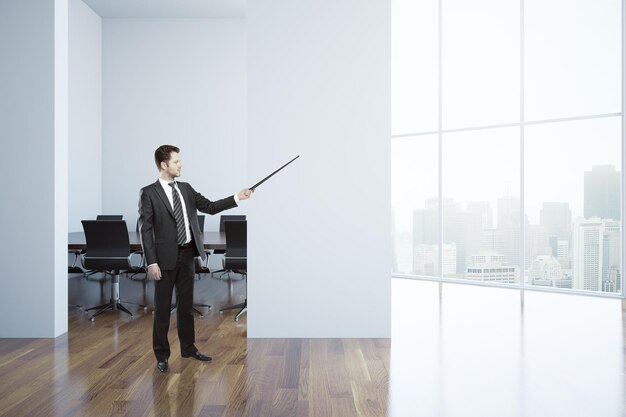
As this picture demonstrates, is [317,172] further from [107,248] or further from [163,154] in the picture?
[107,248]

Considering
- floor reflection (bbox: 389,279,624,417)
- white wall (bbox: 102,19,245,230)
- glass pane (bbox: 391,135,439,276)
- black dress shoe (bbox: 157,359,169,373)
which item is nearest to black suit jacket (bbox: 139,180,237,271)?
black dress shoe (bbox: 157,359,169,373)

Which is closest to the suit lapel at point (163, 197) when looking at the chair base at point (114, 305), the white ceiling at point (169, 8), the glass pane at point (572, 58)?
the chair base at point (114, 305)

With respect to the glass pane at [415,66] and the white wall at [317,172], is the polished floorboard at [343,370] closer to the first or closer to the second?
the white wall at [317,172]

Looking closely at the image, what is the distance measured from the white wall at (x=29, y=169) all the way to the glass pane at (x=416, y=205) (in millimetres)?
4882

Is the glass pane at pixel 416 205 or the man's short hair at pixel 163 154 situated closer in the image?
the man's short hair at pixel 163 154

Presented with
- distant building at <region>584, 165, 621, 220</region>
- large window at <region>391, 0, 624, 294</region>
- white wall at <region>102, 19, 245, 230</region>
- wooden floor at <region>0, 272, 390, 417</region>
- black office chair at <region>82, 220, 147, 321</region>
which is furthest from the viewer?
white wall at <region>102, 19, 245, 230</region>

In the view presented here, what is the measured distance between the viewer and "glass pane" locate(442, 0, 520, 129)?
6.37 metres

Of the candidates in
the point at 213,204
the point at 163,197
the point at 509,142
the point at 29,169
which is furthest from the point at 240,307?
the point at 509,142

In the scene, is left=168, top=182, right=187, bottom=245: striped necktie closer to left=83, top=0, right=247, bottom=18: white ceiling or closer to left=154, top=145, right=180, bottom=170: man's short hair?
left=154, top=145, right=180, bottom=170: man's short hair

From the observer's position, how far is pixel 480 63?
21.7ft

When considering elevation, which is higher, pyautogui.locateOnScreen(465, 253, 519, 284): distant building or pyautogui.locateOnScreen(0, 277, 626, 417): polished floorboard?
pyautogui.locateOnScreen(465, 253, 519, 284): distant building

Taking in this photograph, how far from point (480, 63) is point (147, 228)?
5.41 metres

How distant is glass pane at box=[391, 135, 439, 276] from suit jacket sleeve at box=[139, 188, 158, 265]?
4.83 metres

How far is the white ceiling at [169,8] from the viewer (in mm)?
7516
